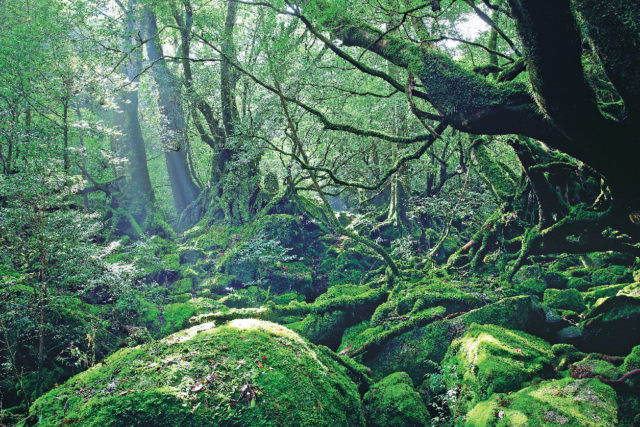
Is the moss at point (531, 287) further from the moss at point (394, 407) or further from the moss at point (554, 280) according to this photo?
the moss at point (394, 407)

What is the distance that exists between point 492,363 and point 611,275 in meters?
5.16

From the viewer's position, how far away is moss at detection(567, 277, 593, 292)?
686cm

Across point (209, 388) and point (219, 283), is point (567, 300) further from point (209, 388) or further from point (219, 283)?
point (219, 283)

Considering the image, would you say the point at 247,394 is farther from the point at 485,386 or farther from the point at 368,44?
the point at 368,44

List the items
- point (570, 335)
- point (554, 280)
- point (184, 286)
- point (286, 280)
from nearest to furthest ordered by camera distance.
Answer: point (570, 335) < point (554, 280) < point (286, 280) < point (184, 286)

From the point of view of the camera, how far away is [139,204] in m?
14.3

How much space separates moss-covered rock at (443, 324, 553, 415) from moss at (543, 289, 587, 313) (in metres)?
1.64

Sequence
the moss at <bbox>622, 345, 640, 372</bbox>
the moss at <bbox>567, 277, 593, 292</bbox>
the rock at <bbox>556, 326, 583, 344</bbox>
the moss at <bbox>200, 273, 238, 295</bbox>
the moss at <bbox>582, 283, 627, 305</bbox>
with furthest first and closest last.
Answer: the moss at <bbox>200, 273, 238, 295</bbox>
the moss at <bbox>567, 277, 593, 292</bbox>
the moss at <bbox>582, 283, 627, 305</bbox>
the rock at <bbox>556, 326, 583, 344</bbox>
the moss at <bbox>622, 345, 640, 372</bbox>

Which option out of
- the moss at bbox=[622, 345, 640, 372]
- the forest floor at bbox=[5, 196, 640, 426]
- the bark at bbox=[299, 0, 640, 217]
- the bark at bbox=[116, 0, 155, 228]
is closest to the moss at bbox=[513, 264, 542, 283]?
the forest floor at bbox=[5, 196, 640, 426]

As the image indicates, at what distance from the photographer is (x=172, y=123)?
14930mm

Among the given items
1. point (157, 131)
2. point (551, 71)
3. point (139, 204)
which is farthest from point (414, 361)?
point (157, 131)

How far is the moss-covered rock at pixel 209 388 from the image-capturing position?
101 inches

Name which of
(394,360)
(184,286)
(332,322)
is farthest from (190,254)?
Answer: (394,360)

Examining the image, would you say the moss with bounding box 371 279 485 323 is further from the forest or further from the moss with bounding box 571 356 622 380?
the moss with bounding box 571 356 622 380
